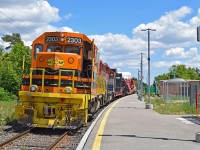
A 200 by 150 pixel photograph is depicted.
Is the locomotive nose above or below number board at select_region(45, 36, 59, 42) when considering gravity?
below

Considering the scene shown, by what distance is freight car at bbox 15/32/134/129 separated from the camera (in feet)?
44.0

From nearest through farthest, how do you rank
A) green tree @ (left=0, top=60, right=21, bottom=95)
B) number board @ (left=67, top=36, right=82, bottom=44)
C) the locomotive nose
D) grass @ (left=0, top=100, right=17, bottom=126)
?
the locomotive nose
number board @ (left=67, top=36, right=82, bottom=44)
grass @ (left=0, top=100, right=17, bottom=126)
green tree @ (left=0, top=60, right=21, bottom=95)

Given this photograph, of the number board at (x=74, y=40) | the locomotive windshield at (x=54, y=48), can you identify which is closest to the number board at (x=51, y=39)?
the locomotive windshield at (x=54, y=48)

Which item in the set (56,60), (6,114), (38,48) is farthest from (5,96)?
(56,60)

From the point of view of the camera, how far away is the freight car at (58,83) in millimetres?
13406

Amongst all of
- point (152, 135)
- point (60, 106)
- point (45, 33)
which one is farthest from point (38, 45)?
point (152, 135)

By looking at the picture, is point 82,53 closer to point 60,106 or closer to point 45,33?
point 45,33

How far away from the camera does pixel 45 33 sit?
1543 centimetres

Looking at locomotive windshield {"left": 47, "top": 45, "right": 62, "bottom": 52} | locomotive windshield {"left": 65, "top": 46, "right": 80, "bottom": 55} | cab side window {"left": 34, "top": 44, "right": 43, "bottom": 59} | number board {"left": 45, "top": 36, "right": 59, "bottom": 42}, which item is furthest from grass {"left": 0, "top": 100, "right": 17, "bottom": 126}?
locomotive windshield {"left": 65, "top": 46, "right": 80, "bottom": 55}

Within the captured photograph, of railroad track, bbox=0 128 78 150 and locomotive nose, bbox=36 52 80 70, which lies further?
locomotive nose, bbox=36 52 80 70

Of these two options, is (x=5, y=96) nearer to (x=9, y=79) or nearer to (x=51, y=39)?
(x=9, y=79)

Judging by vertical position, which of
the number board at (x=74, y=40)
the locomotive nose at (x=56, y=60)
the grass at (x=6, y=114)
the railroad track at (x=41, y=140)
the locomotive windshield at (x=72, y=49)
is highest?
the number board at (x=74, y=40)

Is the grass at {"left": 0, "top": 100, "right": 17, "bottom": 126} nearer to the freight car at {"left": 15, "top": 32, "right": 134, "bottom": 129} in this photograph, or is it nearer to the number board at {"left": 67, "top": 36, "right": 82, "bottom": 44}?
the freight car at {"left": 15, "top": 32, "right": 134, "bottom": 129}

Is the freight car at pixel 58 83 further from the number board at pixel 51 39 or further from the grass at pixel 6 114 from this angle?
the grass at pixel 6 114
